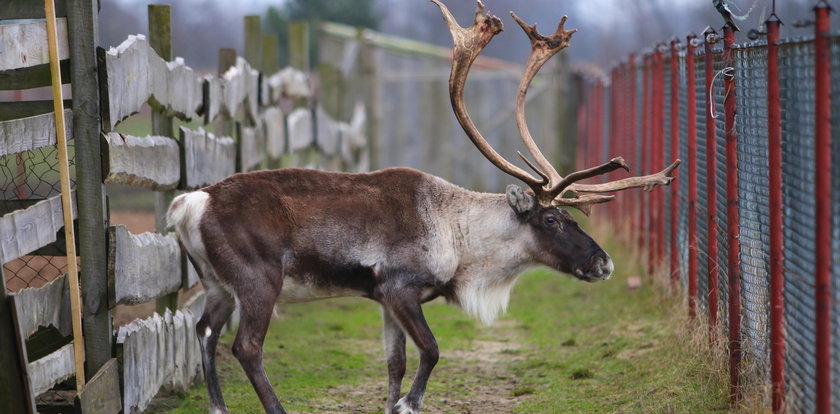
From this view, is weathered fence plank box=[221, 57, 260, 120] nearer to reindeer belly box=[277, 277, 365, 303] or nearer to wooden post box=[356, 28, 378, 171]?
reindeer belly box=[277, 277, 365, 303]

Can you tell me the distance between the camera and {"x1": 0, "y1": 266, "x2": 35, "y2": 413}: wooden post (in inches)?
147

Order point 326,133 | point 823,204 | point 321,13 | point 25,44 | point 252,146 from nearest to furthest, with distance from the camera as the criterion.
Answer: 1. point 823,204
2. point 25,44
3. point 252,146
4. point 326,133
5. point 321,13

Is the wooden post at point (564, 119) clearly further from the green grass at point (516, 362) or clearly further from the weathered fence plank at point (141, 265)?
the weathered fence plank at point (141, 265)

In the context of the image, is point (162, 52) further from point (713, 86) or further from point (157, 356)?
point (713, 86)

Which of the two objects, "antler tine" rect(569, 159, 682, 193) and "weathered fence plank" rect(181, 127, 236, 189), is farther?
"weathered fence plank" rect(181, 127, 236, 189)

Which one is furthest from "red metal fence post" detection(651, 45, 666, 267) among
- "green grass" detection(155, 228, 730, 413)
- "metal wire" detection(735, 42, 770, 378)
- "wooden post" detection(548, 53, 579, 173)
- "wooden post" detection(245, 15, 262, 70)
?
"wooden post" detection(548, 53, 579, 173)

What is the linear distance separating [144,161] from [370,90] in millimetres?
11542

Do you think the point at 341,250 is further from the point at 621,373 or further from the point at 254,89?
the point at 254,89

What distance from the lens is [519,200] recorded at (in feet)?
19.3

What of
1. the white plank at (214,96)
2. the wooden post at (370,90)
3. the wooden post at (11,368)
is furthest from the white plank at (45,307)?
the wooden post at (370,90)

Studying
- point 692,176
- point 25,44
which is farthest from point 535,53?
point 25,44

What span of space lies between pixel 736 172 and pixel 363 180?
1.99 metres

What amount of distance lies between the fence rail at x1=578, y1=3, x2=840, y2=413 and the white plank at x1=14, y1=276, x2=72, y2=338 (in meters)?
3.09

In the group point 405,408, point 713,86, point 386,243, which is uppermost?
point 713,86
